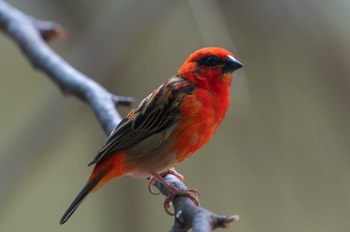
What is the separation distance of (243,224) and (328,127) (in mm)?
1145

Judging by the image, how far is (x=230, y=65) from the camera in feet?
10.7

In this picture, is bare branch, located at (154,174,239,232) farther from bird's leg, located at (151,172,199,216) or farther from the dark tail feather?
the dark tail feather

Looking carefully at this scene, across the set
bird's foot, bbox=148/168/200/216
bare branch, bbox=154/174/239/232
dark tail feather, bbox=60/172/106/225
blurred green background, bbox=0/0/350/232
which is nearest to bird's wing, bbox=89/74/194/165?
dark tail feather, bbox=60/172/106/225

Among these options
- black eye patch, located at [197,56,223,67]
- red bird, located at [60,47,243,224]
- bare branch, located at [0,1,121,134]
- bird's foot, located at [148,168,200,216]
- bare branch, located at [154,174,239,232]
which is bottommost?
bird's foot, located at [148,168,200,216]

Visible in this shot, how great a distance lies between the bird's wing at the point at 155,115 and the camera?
311 centimetres

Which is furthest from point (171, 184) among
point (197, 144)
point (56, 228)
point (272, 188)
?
point (56, 228)

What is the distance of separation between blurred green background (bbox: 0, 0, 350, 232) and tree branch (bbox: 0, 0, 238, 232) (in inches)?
11.0

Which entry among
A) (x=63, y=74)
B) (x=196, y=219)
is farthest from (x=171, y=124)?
(x=196, y=219)

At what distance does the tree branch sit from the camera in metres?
2.90

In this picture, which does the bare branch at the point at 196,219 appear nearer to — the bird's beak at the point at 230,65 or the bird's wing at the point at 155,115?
the bird's wing at the point at 155,115

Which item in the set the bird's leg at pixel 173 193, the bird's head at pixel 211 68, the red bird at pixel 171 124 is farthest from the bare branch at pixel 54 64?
the bird's head at pixel 211 68

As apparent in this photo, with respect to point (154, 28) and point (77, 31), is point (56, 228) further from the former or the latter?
point (154, 28)

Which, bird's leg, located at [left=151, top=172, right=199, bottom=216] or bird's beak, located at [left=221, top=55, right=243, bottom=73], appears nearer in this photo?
bird's leg, located at [left=151, top=172, right=199, bottom=216]

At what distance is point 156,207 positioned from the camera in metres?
3.99
